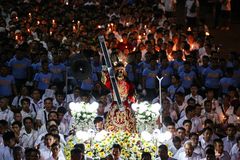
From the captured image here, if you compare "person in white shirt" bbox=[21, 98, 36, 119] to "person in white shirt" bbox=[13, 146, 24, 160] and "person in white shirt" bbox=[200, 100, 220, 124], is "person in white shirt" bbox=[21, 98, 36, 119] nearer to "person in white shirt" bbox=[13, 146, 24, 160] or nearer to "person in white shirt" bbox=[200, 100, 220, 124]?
"person in white shirt" bbox=[13, 146, 24, 160]

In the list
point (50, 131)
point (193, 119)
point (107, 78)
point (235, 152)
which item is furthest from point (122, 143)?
point (193, 119)

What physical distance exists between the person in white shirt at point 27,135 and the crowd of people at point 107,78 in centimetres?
2

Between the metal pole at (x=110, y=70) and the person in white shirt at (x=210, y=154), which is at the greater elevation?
the metal pole at (x=110, y=70)

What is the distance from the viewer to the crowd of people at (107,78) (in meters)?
12.2

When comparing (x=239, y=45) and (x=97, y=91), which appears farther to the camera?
(x=239, y=45)

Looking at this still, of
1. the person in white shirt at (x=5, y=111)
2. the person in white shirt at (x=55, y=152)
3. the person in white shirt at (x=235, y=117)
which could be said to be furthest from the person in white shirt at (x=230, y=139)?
the person in white shirt at (x=5, y=111)

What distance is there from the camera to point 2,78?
1505 centimetres

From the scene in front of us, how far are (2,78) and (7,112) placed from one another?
1.86 metres

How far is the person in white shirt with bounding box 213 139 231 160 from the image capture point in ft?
38.7

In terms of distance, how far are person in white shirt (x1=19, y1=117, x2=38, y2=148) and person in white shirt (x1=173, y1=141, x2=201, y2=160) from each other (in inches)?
118

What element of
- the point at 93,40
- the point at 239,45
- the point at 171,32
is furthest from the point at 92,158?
the point at 239,45

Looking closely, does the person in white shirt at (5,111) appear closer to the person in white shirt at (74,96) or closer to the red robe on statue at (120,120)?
the person in white shirt at (74,96)

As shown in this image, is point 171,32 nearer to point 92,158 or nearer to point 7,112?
point 7,112

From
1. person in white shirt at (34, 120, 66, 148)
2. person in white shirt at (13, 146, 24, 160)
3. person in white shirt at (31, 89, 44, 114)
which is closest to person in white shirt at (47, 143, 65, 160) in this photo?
person in white shirt at (13, 146, 24, 160)
